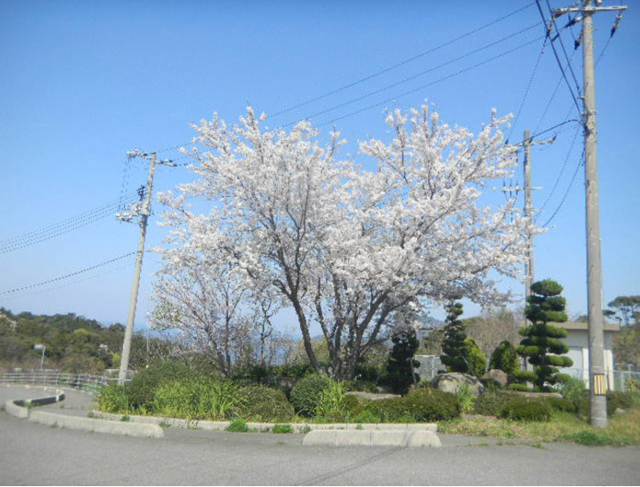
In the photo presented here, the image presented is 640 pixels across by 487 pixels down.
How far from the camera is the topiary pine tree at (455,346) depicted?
1956cm

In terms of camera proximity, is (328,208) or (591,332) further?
(328,208)

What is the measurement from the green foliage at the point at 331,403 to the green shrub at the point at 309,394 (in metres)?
0.15

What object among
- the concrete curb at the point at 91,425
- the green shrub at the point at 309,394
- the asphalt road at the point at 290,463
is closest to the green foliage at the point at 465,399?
the asphalt road at the point at 290,463

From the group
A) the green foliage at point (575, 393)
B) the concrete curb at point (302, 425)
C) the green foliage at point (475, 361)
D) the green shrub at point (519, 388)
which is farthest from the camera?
the green foliage at point (475, 361)

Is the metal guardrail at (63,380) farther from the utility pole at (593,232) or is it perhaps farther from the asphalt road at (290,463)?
the utility pole at (593,232)

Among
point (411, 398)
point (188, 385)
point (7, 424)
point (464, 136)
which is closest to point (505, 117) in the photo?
point (464, 136)

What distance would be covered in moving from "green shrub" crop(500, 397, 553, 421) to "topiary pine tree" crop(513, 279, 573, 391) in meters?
6.19

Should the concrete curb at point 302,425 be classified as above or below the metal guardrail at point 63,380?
above

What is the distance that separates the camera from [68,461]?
8.09 m

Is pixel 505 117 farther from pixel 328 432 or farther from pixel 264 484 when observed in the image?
pixel 264 484

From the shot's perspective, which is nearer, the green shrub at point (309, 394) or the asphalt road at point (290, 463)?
the asphalt road at point (290, 463)

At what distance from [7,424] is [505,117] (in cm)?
1542

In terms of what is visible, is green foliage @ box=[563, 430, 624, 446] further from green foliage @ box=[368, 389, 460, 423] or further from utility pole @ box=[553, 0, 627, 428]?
green foliage @ box=[368, 389, 460, 423]

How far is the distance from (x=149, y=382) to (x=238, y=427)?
418 centimetres
